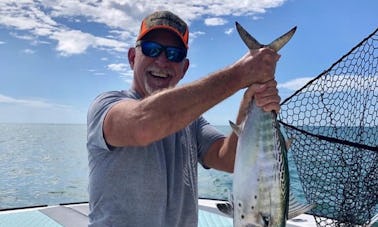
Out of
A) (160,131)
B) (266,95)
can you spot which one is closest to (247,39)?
(266,95)

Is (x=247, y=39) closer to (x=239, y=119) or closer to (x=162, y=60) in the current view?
(x=239, y=119)

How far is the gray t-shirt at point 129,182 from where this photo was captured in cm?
206

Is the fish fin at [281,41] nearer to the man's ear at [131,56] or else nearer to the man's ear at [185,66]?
the man's ear at [185,66]

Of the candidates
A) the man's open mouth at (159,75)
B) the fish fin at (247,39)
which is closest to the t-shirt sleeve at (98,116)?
the man's open mouth at (159,75)

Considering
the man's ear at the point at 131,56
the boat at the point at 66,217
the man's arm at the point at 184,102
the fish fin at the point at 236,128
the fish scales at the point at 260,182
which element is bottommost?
the boat at the point at 66,217

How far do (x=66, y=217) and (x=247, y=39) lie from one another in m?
4.45

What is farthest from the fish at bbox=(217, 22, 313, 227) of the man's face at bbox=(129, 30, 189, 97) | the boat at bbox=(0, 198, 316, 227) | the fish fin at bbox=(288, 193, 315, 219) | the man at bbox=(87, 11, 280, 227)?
the boat at bbox=(0, 198, 316, 227)

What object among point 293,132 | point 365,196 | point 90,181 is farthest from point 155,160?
point 365,196

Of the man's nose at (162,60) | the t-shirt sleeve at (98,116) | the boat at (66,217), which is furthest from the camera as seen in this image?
the boat at (66,217)

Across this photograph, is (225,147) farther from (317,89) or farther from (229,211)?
(317,89)

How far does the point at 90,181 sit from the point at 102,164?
14 centimetres

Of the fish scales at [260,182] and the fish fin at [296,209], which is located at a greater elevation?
the fish scales at [260,182]

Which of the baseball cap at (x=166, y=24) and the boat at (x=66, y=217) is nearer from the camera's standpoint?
the baseball cap at (x=166, y=24)

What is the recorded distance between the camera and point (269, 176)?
1657mm
